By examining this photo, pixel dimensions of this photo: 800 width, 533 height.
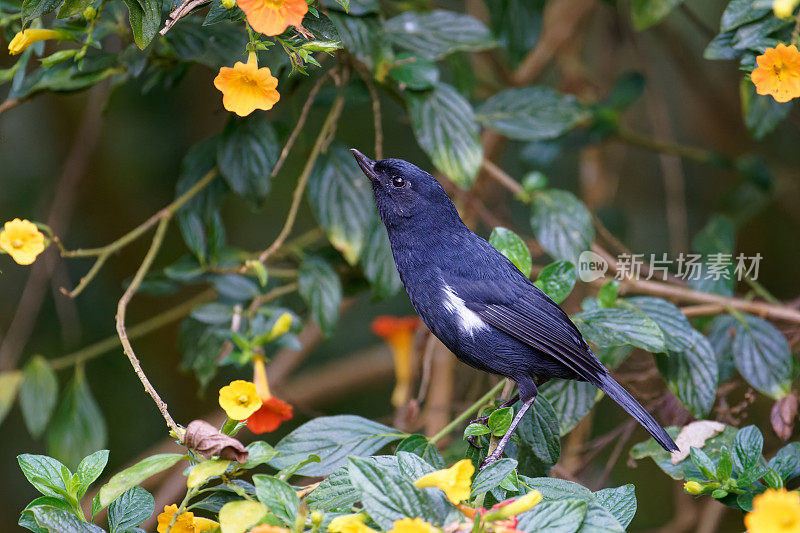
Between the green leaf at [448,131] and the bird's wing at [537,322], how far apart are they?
18.9 inches

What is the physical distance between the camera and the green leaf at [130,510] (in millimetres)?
1809

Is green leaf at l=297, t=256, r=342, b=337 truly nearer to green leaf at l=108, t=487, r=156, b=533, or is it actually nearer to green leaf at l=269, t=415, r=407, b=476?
green leaf at l=269, t=415, r=407, b=476

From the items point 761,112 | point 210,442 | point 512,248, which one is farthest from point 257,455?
point 761,112

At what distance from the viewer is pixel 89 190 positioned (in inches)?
182

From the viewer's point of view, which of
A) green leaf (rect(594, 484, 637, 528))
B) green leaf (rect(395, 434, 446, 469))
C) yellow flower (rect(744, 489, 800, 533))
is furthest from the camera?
green leaf (rect(395, 434, 446, 469))

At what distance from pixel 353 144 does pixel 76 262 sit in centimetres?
168

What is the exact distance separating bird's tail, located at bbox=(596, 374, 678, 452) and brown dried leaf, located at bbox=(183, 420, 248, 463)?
122 cm

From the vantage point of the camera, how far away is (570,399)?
8.57ft

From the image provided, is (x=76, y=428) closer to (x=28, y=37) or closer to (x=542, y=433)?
(x=28, y=37)

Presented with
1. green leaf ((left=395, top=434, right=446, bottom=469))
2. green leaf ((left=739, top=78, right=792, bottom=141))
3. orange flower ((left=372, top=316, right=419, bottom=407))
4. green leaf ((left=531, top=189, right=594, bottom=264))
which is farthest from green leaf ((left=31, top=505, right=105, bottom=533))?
green leaf ((left=739, top=78, right=792, bottom=141))

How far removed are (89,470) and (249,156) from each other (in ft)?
4.25

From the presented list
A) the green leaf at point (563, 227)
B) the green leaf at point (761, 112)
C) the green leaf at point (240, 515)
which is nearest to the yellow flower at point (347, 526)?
the green leaf at point (240, 515)

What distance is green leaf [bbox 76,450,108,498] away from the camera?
182 cm

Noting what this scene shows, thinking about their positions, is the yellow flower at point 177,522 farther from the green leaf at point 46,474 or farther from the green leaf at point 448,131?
the green leaf at point 448,131
